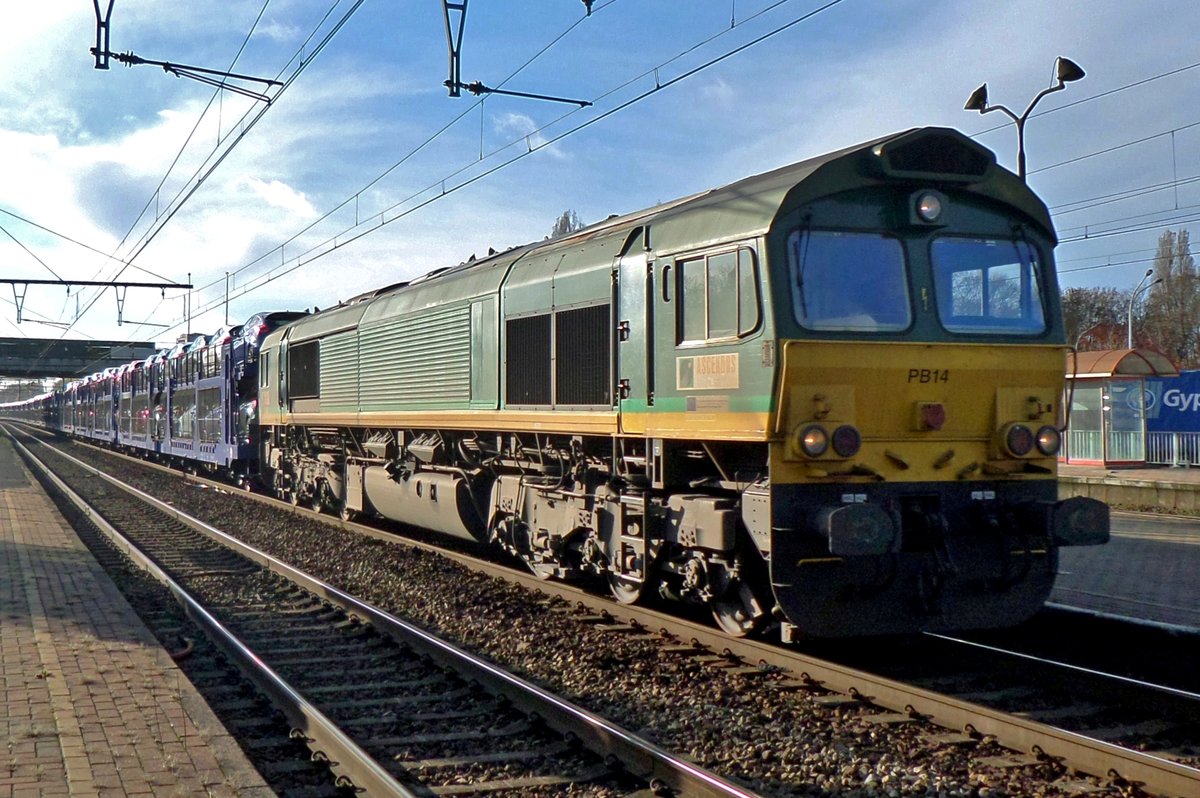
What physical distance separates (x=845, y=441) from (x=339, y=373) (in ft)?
37.8

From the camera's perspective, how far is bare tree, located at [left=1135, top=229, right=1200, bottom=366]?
62.0 m

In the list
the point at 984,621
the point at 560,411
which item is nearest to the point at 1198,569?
the point at 984,621

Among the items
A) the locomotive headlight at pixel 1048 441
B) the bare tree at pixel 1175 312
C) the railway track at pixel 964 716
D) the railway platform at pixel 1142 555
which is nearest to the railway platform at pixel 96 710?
the railway track at pixel 964 716

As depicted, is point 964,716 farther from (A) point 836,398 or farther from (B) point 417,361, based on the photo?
(B) point 417,361

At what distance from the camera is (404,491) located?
1495 centimetres

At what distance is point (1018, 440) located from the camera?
26.8 ft

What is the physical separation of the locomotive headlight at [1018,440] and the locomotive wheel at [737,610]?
223 centimetres

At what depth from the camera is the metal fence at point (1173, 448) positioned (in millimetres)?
23938

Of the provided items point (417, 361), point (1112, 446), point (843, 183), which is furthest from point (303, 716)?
point (1112, 446)

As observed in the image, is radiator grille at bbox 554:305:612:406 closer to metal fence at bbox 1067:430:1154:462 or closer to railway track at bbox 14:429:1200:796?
railway track at bbox 14:429:1200:796

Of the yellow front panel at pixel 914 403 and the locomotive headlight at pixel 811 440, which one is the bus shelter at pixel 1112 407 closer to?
the yellow front panel at pixel 914 403

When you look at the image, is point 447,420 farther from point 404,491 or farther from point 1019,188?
point 1019,188

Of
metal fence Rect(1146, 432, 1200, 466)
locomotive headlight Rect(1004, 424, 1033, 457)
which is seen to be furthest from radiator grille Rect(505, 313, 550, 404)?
metal fence Rect(1146, 432, 1200, 466)

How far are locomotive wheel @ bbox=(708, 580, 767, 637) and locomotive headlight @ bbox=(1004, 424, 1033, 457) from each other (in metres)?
2.23
